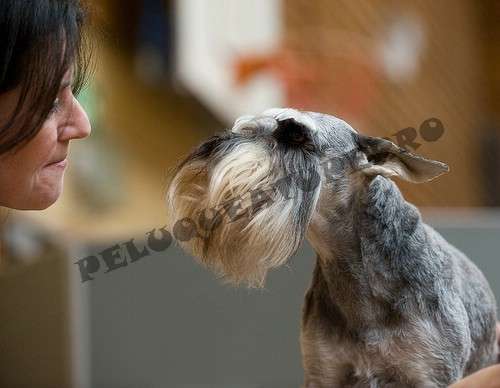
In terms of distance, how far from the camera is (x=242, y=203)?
1.17 metres

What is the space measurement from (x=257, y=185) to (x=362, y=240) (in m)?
0.21

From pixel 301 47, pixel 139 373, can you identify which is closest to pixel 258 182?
pixel 139 373

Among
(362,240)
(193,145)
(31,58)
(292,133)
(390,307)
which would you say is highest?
(193,145)

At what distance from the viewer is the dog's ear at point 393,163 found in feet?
3.63

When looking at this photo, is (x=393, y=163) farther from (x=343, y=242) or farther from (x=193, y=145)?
(x=193, y=145)

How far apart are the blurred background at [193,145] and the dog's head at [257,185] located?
0.40 ft

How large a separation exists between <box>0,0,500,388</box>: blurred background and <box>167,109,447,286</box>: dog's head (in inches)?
4.7

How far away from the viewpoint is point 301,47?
461 centimetres

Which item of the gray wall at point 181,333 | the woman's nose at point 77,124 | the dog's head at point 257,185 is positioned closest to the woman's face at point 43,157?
the woman's nose at point 77,124

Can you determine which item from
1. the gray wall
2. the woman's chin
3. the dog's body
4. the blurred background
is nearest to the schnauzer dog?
the dog's body

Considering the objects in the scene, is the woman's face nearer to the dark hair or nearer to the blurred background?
the dark hair

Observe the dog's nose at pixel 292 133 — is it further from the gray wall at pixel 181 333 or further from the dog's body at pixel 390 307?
the gray wall at pixel 181 333

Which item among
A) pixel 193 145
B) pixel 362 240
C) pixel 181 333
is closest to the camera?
pixel 362 240

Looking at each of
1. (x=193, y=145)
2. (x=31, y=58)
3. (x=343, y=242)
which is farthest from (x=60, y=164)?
(x=193, y=145)
